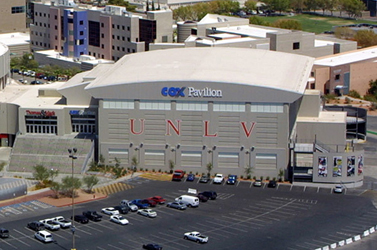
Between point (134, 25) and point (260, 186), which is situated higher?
point (134, 25)

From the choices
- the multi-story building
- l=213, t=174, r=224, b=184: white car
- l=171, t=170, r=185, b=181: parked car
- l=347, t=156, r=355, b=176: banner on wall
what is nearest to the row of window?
l=171, t=170, r=185, b=181: parked car

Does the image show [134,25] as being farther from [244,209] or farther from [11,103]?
[244,209]

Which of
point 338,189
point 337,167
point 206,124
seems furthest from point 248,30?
point 338,189

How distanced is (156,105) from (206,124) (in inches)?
257

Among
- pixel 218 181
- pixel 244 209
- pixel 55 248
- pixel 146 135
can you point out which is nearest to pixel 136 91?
pixel 146 135

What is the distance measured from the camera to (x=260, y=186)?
382 ft

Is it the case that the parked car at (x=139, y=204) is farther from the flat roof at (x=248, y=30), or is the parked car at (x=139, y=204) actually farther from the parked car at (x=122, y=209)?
the flat roof at (x=248, y=30)

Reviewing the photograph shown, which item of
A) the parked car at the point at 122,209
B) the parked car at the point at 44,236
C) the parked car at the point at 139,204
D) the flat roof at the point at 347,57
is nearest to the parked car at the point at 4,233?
the parked car at the point at 44,236

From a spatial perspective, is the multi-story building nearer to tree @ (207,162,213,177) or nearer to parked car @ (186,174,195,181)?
tree @ (207,162,213,177)

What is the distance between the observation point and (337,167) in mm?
115750

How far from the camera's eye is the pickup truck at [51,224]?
320ft

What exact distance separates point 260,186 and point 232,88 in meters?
12.1

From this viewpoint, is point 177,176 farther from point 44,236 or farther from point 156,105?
point 44,236

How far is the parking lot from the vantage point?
3725 inches
